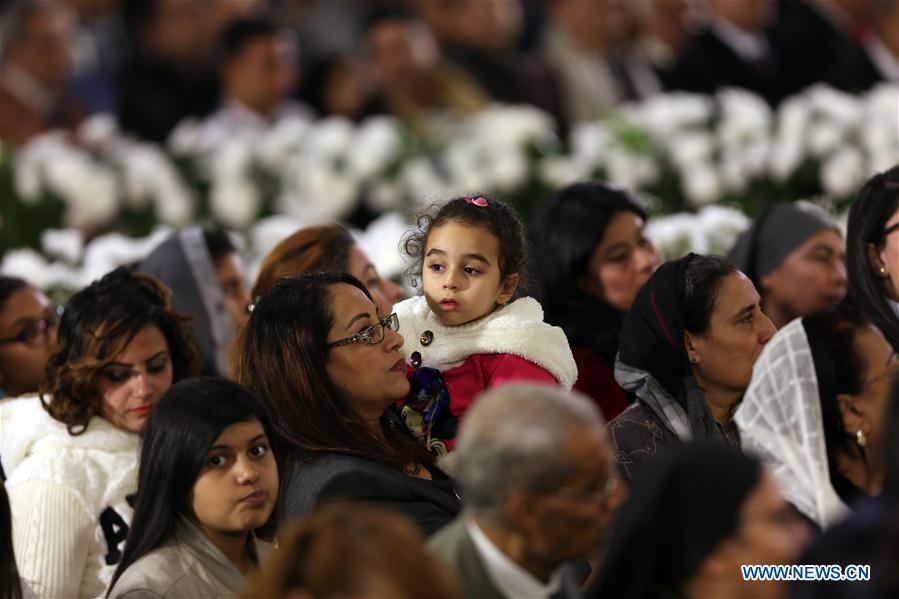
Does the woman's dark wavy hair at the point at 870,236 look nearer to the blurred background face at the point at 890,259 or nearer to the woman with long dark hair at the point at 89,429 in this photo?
the blurred background face at the point at 890,259

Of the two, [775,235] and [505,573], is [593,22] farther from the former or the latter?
[505,573]

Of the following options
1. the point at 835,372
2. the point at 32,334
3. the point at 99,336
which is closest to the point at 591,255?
the point at 835,372

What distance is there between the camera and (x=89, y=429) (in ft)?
15.8

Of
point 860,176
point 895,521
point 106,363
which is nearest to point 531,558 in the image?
point 895,521

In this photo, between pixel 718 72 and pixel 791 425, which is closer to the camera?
pixel 791 425

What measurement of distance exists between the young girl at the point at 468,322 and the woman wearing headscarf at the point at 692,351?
0.20 metres

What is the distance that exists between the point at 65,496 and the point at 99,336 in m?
0.49

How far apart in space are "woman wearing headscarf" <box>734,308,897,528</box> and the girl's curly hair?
0.78 meters

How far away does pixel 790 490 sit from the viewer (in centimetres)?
385

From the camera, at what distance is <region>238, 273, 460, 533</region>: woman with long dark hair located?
4.05m

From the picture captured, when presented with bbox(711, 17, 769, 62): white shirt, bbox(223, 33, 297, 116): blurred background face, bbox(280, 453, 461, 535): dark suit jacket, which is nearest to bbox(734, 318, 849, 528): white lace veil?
bbox(280, 453, 461, 535): dark suit jacket

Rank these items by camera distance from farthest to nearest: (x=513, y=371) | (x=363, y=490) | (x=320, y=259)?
(x=320, y=259) → (x=513, y=371) → (x=363, y=490)

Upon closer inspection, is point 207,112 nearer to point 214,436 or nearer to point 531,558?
point 214,436

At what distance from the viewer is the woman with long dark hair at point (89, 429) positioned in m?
4.57
